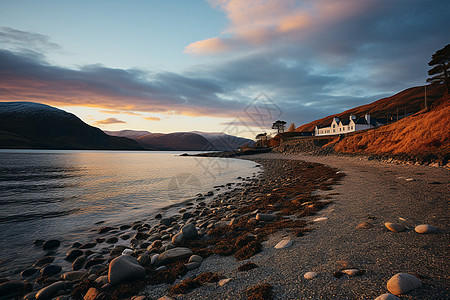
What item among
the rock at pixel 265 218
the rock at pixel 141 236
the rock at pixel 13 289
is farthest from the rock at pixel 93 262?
the rock at pixel 265 218

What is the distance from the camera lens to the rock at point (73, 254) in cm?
657

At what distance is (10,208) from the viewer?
13.0 metres

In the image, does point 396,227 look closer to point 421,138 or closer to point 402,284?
point 402,284

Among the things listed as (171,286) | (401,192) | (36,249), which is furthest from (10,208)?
(401,192)

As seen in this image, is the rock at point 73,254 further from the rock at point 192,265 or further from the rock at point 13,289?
the rock at point 192,265

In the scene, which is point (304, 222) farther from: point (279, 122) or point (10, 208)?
point (279, 122)

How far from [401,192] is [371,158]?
21134mm

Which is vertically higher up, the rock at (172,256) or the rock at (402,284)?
the rock at (402,284)

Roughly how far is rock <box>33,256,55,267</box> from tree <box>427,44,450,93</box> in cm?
7586

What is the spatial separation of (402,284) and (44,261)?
944cm

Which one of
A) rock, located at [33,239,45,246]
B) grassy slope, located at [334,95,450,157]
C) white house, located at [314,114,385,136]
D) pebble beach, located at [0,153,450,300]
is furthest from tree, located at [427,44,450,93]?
rock, located at [33,239,45,246]

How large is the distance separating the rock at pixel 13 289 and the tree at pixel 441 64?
7610cm

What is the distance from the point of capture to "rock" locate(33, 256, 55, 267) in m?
6.26

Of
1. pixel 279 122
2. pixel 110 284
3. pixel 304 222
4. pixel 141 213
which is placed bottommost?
pixel 141 213
